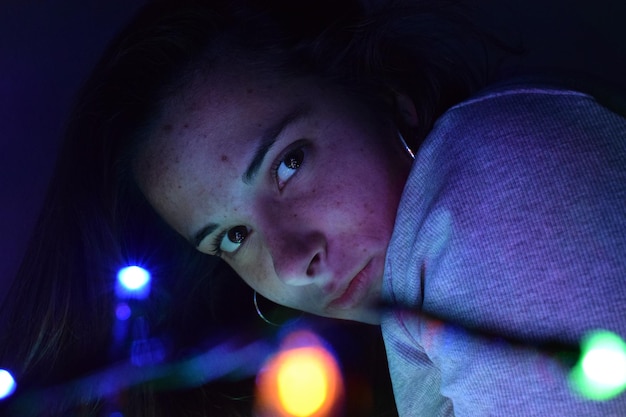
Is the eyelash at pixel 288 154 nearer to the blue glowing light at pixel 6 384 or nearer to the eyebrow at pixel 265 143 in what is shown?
the eyebrow at pixel 265 143

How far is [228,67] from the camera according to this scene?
0.88m

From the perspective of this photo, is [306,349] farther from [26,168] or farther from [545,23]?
[545,23]

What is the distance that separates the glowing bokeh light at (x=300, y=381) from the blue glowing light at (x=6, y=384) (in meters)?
0.44

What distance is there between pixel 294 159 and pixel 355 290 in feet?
0.66

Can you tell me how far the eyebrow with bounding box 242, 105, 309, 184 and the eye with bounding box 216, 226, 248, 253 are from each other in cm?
12

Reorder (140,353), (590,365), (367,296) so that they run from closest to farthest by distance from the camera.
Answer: (590,365) → (367,296) → (140,353)

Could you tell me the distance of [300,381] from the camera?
3.86 feet

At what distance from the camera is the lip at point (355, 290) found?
85cm

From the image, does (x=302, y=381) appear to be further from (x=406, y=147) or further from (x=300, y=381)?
(x=406, y=147)

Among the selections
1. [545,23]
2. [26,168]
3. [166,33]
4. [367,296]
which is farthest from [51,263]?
[545,23]

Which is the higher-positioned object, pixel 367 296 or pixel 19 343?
pixel 19 343

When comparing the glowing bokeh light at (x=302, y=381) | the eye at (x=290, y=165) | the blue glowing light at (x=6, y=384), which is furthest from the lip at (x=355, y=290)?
the blue glowing light at (x=6, y=384)

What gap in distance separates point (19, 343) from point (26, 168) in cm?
31

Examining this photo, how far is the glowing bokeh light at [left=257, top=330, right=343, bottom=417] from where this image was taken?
1.17 metres
